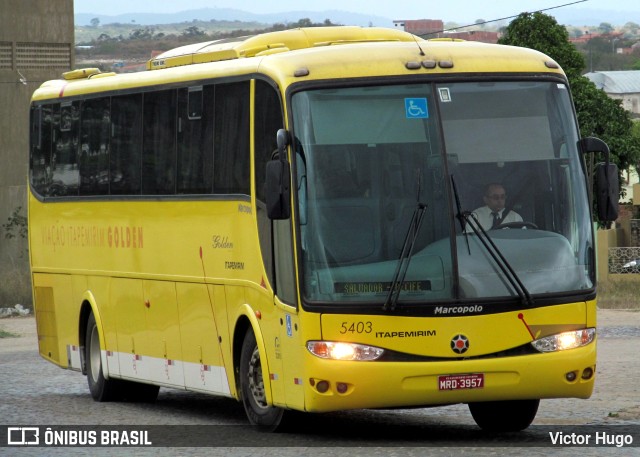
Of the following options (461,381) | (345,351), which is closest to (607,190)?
(461,381)

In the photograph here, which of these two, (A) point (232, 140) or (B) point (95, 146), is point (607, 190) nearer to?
(A) point (232, 140)

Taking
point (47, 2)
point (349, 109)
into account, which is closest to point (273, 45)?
point (349, 109)

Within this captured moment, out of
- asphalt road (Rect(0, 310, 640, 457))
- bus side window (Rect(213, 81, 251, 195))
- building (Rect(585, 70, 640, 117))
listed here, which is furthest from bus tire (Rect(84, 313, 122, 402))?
building (Rect(585, 70, 640, 117))

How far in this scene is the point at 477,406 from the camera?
13594mm

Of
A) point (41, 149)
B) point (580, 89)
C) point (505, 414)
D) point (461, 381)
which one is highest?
point (41, 149)

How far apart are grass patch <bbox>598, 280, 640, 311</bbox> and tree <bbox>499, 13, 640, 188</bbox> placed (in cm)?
1174

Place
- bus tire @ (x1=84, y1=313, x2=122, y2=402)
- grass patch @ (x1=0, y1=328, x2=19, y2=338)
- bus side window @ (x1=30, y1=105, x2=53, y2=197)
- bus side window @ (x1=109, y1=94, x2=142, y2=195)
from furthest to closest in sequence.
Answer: grass patch @ (x1=0, y1=328, x2=19, y2=338)
bus side window @ (x1=30, y1=105, x2=53, y2=197)
bus tire @ (x1=84, y1=313, x2=122, y2=402)
bus side window @ (x1=109, y1=94, x2=142, y2=195)

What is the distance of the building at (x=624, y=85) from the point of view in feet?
594

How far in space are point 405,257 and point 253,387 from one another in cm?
217

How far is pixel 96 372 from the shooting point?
1794cm

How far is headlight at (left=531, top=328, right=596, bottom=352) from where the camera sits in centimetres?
1219

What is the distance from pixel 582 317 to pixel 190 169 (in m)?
4.21

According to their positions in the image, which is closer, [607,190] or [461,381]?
[461,381]

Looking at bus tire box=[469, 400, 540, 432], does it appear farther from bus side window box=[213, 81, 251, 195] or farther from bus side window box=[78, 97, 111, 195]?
bus side window box=[78, 97, 111, 195]
